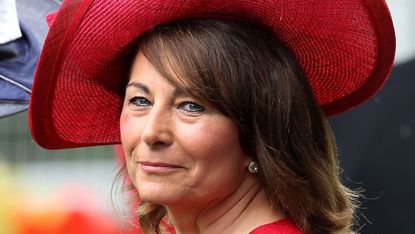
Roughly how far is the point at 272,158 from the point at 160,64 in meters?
0.37

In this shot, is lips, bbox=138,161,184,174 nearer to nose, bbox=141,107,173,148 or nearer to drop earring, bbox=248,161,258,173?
nose, bbox=141,107,173,148

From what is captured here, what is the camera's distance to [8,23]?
3.47m

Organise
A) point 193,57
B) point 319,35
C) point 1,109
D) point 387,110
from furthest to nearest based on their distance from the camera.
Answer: point 387,110
point 1,109
point 319,35
point 193,57

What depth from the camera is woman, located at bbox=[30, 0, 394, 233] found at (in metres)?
2.73

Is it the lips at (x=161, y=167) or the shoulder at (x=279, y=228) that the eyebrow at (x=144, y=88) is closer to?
the lips at (x=161, y=167)

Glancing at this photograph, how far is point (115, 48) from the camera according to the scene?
2969 mm

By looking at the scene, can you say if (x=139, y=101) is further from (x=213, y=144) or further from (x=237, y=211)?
(x=237, y=211)

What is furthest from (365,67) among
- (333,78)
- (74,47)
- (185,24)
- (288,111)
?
(74,47)

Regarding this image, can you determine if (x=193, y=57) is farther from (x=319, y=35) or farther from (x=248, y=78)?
(x=319, y=35)

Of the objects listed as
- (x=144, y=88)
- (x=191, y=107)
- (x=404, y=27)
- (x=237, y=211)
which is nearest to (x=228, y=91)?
(x=191, y=107)

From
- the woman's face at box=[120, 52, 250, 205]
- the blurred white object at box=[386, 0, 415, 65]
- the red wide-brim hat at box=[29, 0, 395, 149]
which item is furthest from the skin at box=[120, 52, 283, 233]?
the blurred white object at box=[386, 0, 415, 65]

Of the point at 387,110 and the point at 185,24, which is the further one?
the point at 387,110

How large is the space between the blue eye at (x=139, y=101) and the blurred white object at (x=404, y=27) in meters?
1.48

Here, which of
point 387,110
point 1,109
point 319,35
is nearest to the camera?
point 319,35
